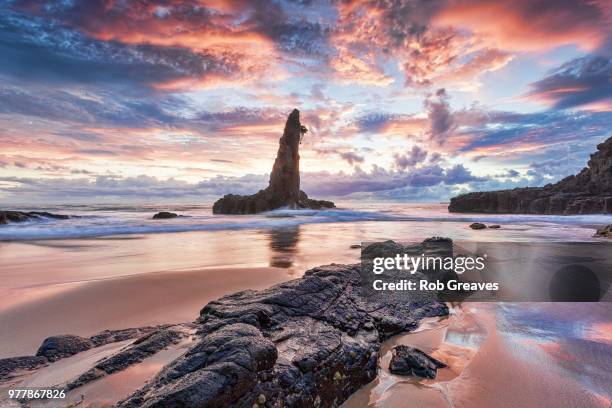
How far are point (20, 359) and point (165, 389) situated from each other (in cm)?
217

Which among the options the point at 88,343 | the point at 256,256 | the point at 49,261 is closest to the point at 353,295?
the point at 88,343

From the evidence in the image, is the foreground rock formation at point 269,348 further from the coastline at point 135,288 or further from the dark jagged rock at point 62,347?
the coastline at point 135,288

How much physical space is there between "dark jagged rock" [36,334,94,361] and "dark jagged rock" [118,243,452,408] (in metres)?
1.14

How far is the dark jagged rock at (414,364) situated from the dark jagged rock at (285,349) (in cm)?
22

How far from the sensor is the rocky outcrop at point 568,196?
3735 cm

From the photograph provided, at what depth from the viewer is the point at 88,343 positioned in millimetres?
3184

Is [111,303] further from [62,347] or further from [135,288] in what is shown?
[62,347]

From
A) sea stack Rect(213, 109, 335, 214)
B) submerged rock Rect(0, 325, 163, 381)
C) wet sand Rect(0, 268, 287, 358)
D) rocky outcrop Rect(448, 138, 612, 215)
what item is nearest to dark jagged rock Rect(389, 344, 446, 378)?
wet sand Rect(0, 268, 287, 358)

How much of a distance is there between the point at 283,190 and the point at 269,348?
4812 centimetres

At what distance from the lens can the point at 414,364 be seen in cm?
284

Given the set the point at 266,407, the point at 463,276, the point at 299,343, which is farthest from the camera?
the point at 463,276

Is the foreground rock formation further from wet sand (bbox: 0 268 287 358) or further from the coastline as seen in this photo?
wet sand (bbox: 0 268 287 358)

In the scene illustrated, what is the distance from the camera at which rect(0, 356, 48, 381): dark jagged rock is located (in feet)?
8.68

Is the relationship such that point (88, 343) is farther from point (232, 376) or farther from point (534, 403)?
point (534, 403)
